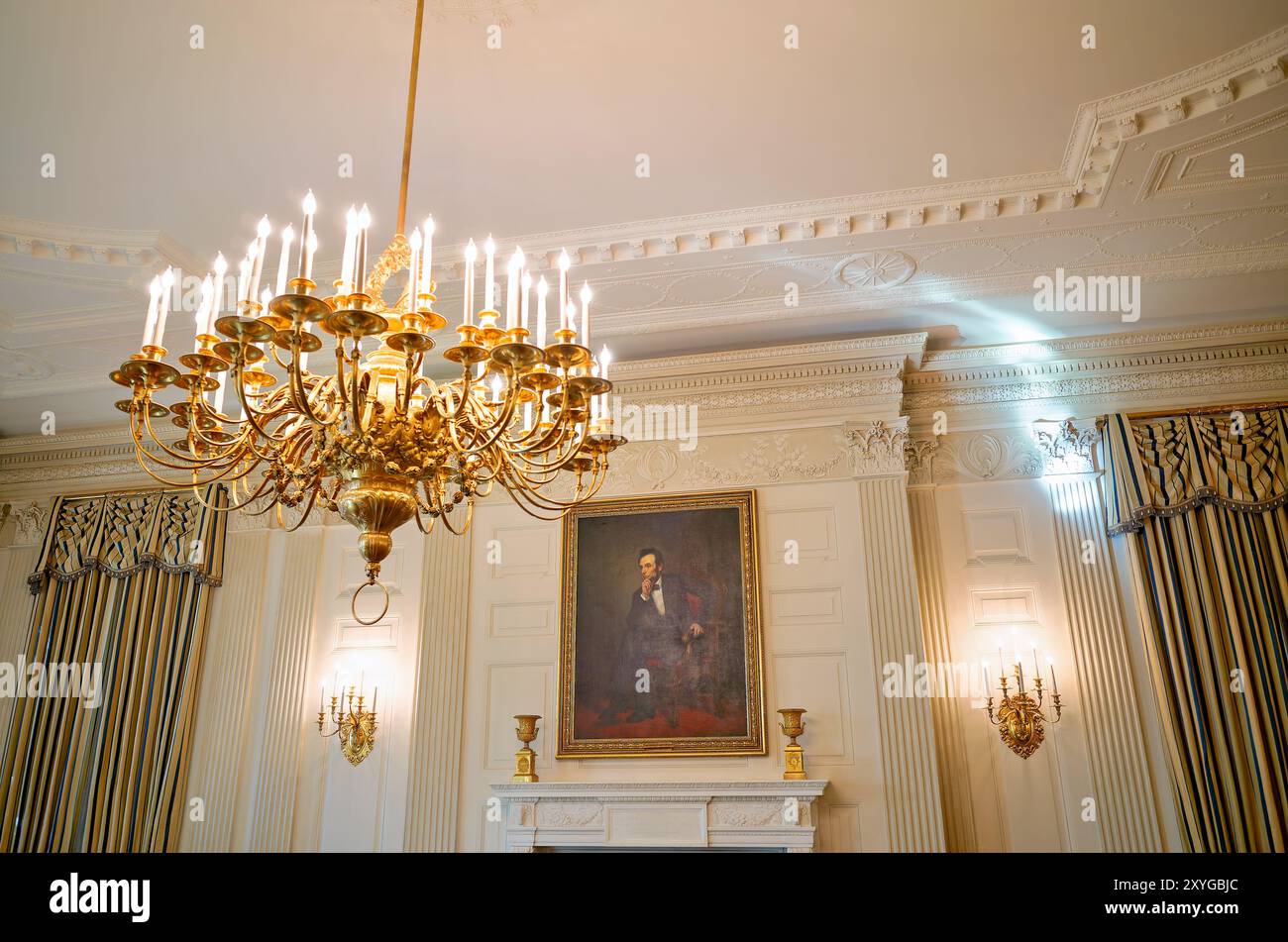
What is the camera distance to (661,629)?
605 cm

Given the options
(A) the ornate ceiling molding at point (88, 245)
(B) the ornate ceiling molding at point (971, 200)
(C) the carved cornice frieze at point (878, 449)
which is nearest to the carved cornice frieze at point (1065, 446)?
(C) the carved cornice frieze at point (878, 449)

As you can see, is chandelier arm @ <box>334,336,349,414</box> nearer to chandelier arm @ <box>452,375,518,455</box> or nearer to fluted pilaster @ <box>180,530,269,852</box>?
chandelier arm @ <box>452,375,518,455</box>

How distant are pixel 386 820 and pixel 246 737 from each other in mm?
1260

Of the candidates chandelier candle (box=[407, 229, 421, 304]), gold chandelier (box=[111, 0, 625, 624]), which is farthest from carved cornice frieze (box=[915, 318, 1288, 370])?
chandelier candle (box=[407, 229, 421, 304])

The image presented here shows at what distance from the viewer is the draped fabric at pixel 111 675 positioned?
6.49 m

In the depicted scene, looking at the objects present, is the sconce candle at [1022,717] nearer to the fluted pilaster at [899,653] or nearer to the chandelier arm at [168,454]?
the fluted pilaster at [899,653]

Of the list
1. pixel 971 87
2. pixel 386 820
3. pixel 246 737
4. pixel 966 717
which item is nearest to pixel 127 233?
pixel 246 737

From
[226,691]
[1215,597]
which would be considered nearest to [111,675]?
[226,691]

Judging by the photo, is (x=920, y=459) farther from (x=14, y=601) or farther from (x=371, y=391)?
(x=14, y=601)

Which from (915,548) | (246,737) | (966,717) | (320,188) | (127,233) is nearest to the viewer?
(320,188)

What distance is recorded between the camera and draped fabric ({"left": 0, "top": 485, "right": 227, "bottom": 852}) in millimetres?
6488

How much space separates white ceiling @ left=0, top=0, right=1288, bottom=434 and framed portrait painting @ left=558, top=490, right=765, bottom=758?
52.6 inches

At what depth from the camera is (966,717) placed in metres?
5.66
